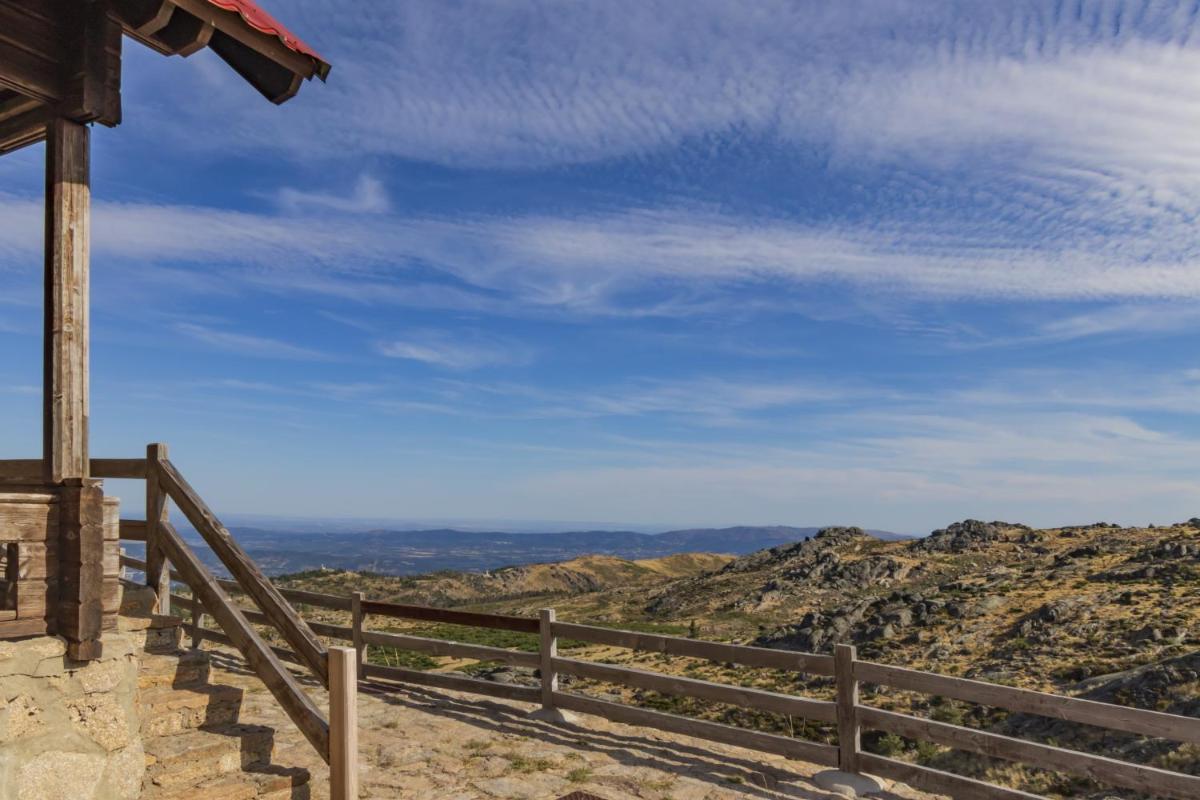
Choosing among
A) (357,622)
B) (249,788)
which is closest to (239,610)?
(249,788)

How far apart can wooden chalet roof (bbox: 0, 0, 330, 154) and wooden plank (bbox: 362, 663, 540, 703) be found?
8.15 m

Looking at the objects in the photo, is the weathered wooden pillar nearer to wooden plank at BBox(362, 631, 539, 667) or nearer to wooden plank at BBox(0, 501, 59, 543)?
wooden plank at BBox(0, 501, 59, 543)

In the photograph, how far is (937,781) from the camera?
752cm

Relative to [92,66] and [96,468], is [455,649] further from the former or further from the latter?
[92,66]

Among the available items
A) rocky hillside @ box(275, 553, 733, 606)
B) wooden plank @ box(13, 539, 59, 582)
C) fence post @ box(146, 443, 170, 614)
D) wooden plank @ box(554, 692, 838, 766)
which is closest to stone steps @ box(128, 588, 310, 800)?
fence post @ box(146, 443, 170, 614)

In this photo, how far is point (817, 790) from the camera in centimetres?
789

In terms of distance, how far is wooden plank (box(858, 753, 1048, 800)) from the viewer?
281 inches

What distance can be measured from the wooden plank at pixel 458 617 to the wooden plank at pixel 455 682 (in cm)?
82

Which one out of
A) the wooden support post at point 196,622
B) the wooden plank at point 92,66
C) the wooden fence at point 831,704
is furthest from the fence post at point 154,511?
the wooden support post at point 196,622

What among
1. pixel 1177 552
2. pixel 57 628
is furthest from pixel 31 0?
pixel 1177 552

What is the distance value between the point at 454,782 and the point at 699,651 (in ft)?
10.3

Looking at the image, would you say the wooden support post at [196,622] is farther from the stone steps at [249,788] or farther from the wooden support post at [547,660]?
the stone steps at [249,788]

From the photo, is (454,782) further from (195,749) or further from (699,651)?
(699,651)

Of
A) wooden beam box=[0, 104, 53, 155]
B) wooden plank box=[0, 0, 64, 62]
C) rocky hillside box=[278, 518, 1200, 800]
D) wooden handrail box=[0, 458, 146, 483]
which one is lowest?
rocky hillside box=[278, 518, 1200, 800]
